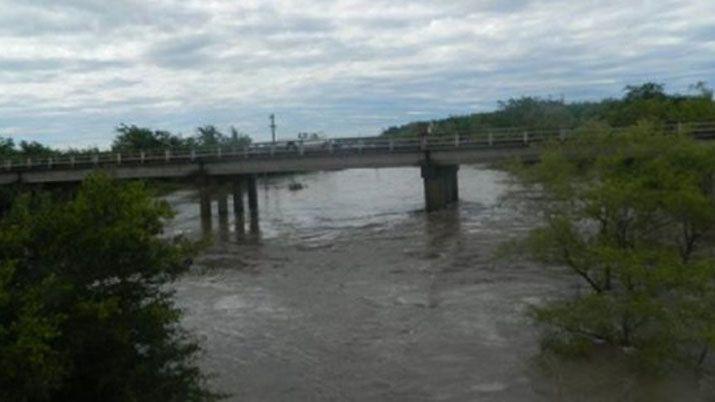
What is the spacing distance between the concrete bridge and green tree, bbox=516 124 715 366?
68.3 feet

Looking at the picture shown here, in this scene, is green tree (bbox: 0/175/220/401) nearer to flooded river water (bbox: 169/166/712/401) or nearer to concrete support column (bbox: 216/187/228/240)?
flooded river water (bbox: 169/166/712/401)

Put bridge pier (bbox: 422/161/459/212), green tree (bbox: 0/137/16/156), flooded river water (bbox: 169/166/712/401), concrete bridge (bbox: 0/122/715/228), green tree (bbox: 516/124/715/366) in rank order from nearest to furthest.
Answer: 1. green tree (bbox: 516/124/715/366)
2. flooded river water (bbox: 169/166/712/401)
3. concrete bridge (bbox: 0/122/715/228)
4. bridge pier (bbox: 422/161/459/212)
5. green tree (bbox: 0/137/16/156)

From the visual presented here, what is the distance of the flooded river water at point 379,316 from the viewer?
19703 millimetres

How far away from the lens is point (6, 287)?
1195 cm

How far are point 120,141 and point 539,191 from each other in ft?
323

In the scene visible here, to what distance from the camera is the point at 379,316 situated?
2642 cm

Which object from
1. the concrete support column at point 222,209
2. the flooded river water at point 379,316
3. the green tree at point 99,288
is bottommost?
the flooded river water at point 379,316

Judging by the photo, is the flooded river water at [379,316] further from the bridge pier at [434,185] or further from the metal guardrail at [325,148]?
the metal guardrail at [325,148]

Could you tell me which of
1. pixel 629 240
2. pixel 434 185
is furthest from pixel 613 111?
pixel 629 240

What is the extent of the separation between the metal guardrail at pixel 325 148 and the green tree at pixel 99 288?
36914 millimetres

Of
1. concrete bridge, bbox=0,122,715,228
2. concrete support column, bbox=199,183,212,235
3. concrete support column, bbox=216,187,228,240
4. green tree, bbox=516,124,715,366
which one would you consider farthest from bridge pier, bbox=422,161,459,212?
green tree, bbox=516,124,715,366

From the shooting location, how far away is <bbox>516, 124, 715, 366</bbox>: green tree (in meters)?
19.3

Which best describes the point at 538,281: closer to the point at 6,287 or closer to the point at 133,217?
the point at 133,217

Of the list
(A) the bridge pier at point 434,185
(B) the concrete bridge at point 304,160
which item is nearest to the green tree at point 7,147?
(B) the concrete bridge at point 304,160
